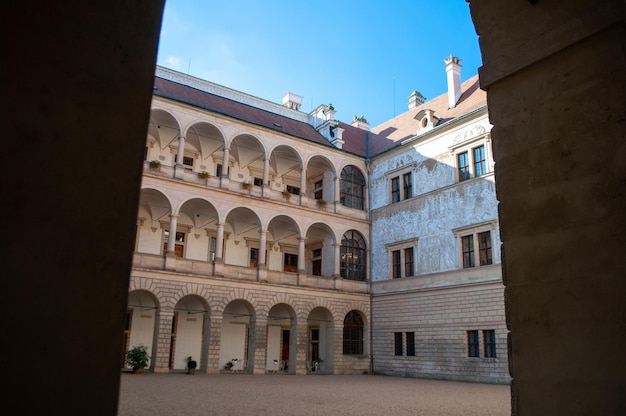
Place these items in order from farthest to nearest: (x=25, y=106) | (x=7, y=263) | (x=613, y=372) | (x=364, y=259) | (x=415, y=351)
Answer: (x=364, y=259) → (x=415, y=351) → (x=613, y=372) → (x=25, y=106) → (x=7, y=263)

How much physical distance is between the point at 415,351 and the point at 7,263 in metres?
24.5

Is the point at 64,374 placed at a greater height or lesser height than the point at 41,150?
lesser

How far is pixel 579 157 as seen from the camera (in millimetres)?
3389

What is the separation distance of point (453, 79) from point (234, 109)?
484 inches

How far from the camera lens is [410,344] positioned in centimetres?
2492

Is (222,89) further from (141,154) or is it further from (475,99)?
(141,154)

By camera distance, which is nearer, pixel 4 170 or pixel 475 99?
pixel 4 170

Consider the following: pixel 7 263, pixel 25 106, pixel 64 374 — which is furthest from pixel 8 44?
pixel 64 374

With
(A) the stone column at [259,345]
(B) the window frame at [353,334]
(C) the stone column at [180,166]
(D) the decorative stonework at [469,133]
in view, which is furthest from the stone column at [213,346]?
(D) the decorative stonework at [469,133]

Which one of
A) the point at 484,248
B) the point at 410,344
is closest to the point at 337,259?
the point at 410,344

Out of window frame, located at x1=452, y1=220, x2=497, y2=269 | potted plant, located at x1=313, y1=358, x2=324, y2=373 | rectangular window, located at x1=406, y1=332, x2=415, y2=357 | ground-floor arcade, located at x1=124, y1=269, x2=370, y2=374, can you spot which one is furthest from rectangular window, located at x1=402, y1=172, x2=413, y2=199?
potted plant, located at x1=313, y1=358, x2=324, y2=373

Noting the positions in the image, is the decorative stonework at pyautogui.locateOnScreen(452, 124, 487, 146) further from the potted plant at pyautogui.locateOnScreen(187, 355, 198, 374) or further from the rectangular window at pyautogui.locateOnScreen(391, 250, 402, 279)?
the potted plant at pyautogui.locateOnScreen(187, 355, 198, 374)

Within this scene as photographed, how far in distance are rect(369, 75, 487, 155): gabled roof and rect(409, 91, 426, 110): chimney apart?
105cm

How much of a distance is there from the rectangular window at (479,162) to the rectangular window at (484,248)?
2.85m
